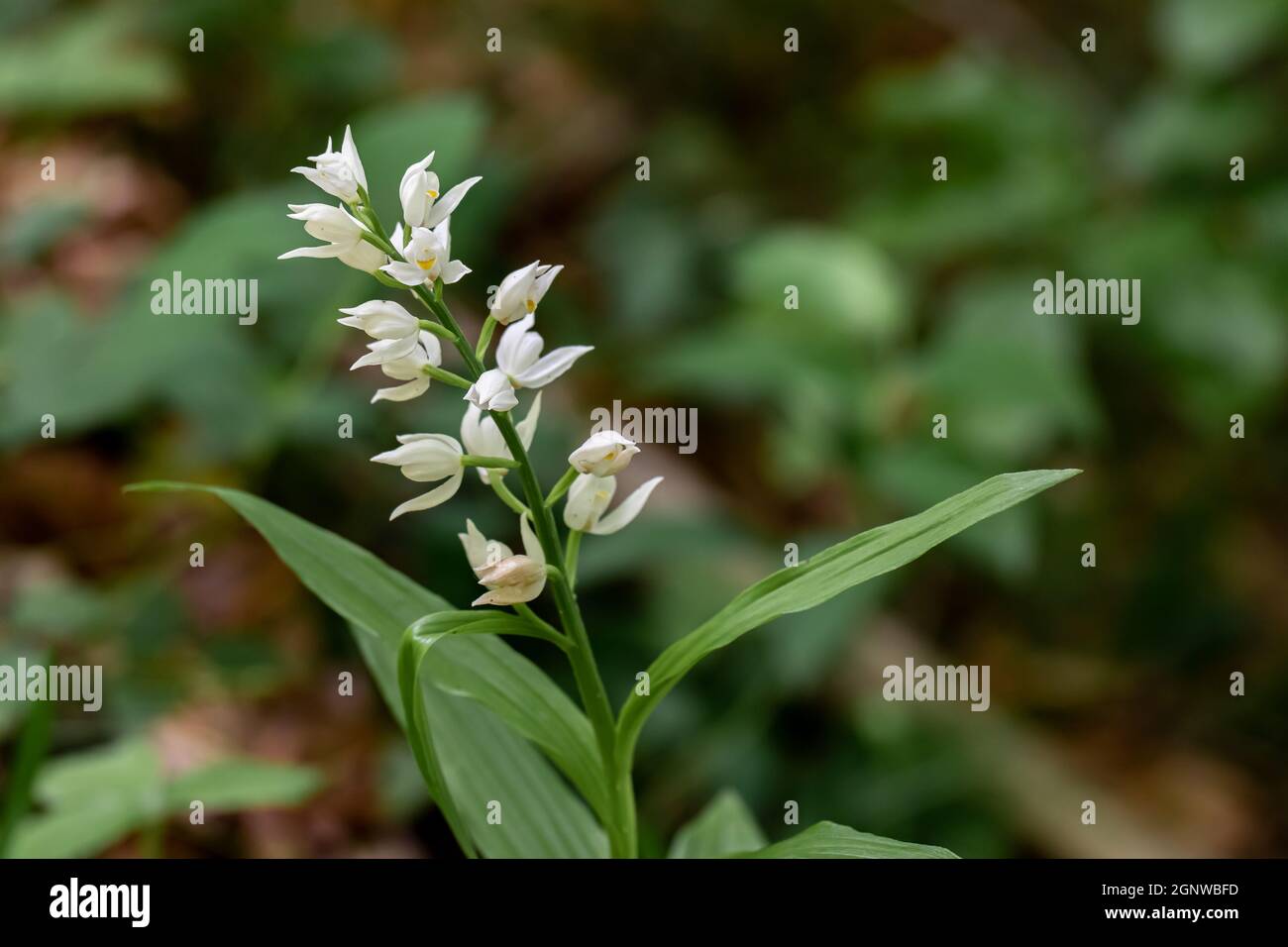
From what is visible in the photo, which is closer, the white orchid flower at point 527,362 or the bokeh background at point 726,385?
the white orchid flower at point 527,362

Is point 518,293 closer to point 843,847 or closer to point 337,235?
point 337,235

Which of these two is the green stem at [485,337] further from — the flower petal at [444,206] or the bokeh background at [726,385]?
the bokeh background at [726,385]

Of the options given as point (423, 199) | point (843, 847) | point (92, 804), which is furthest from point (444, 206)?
point (92, 804)

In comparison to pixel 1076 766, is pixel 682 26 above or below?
above

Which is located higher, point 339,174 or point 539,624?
point 339,174

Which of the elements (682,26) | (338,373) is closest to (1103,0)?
(682,26)

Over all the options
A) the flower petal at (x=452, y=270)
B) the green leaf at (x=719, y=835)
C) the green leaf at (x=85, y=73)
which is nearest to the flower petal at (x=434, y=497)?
the flower petal at (x=452, y=270)
